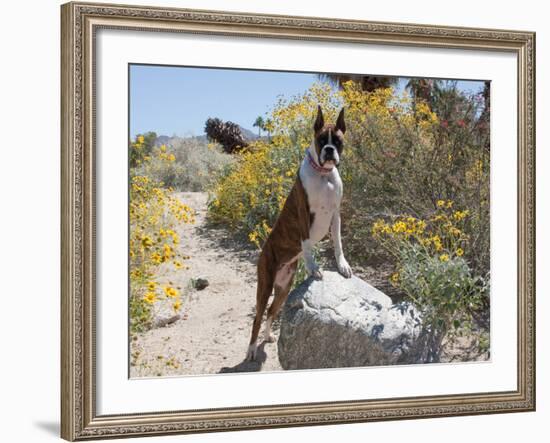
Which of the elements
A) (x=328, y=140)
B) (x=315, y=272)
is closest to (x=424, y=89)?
(x=328, y=140)

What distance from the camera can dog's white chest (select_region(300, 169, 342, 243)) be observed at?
654 cm

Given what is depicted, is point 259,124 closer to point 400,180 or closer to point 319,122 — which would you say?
point 319,122

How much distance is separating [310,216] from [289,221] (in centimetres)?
15

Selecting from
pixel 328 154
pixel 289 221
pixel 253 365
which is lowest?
pixel 253 365

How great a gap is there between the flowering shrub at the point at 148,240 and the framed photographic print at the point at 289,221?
0.01m

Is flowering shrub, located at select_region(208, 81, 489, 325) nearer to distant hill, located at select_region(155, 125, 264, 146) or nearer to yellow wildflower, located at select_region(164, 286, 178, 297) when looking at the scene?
distant hill, located at select_region(155, 125, 264, 146)

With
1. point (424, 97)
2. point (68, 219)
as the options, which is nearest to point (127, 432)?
point (68, 219)

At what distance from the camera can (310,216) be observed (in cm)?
657

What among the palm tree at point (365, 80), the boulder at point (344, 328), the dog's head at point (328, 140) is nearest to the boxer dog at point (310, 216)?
the dog's head at point (328, 140)

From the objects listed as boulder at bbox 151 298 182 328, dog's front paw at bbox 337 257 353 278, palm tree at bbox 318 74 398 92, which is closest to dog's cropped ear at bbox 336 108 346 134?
palm tree at bbox 318 74 398 92

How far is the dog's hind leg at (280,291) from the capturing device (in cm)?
638

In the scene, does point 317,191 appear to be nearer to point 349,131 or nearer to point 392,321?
point 349,131

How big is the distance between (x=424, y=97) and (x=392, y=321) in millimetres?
1572

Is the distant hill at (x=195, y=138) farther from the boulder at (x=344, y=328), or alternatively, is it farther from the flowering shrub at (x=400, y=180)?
the boulder at (x=344, y=328)
